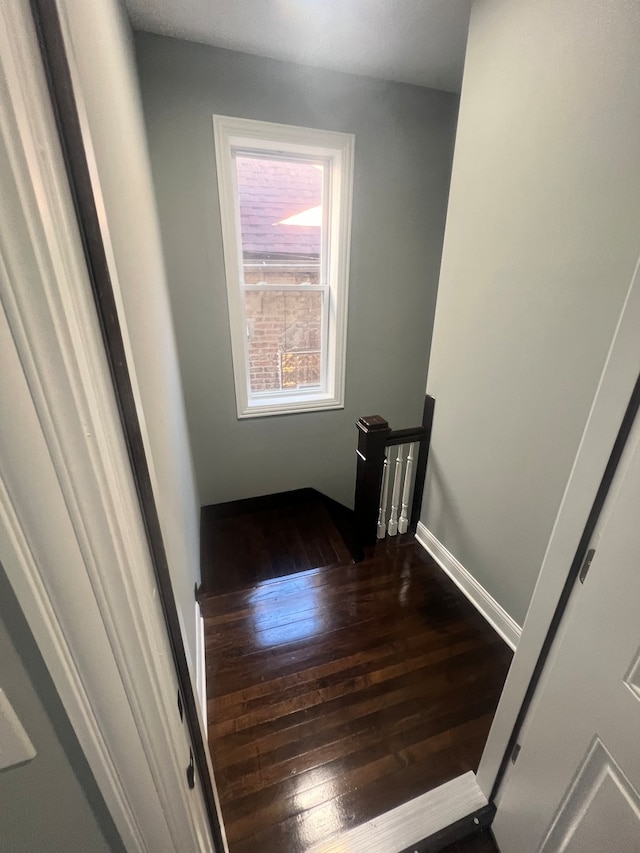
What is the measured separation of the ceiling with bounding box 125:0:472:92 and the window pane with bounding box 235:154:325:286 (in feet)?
1.66

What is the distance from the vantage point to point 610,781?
2.26 feet

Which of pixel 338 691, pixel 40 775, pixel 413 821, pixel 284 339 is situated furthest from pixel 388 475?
pixel 40 775

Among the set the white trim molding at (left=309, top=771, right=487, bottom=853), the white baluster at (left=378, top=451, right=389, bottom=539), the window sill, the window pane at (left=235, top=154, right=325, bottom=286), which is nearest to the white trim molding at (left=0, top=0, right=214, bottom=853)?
the white trim molding at (left=309, top=771, right=487, bottom=853)

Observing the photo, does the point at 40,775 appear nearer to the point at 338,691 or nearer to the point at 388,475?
the point at 338,691

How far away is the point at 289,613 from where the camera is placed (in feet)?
6.13

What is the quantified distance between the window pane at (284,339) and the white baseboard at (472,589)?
1.42m

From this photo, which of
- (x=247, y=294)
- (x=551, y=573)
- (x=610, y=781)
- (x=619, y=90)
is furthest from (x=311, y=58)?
(x=610, y=781)

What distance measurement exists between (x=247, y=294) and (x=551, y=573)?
92.0 inches

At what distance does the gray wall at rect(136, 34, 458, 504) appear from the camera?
1.95 metres

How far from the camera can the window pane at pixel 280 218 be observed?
2.30 metres

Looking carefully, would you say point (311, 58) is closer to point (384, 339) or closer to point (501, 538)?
point (384, 339)

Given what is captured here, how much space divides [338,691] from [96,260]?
5.68ft

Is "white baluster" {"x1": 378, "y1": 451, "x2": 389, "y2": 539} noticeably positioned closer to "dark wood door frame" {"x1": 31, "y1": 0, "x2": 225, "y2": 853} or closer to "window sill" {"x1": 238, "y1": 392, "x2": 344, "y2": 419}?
"window sill" {"x1": 238, "y1": 392, "x2": 344, "y2": 419}

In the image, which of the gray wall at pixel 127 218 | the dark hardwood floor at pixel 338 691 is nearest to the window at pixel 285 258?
the gray wall at pixel 127 218
